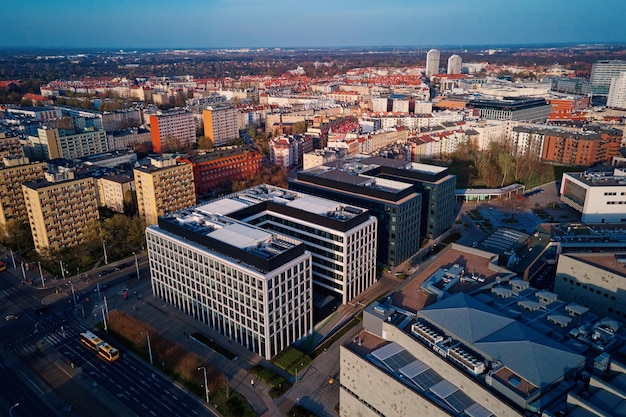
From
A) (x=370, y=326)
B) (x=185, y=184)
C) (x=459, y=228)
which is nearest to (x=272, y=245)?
(x=370, y=326)

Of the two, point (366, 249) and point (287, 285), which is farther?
point (366, 249)

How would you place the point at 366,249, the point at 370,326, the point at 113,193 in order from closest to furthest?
the point at 370,326
the point at 366,249
the point at 113,193

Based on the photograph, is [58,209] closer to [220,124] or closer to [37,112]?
[220,124]

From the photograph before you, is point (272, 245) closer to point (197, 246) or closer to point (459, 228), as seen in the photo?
point (197, 246)

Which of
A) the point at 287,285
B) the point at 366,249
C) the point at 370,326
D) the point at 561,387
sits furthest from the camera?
the point at 366,249

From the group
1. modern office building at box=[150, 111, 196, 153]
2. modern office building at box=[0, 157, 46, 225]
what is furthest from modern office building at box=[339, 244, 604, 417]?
modern office building at box=[150, 111, 196, 153]

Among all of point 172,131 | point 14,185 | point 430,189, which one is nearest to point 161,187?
point 14,185

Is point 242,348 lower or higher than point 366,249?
lower
